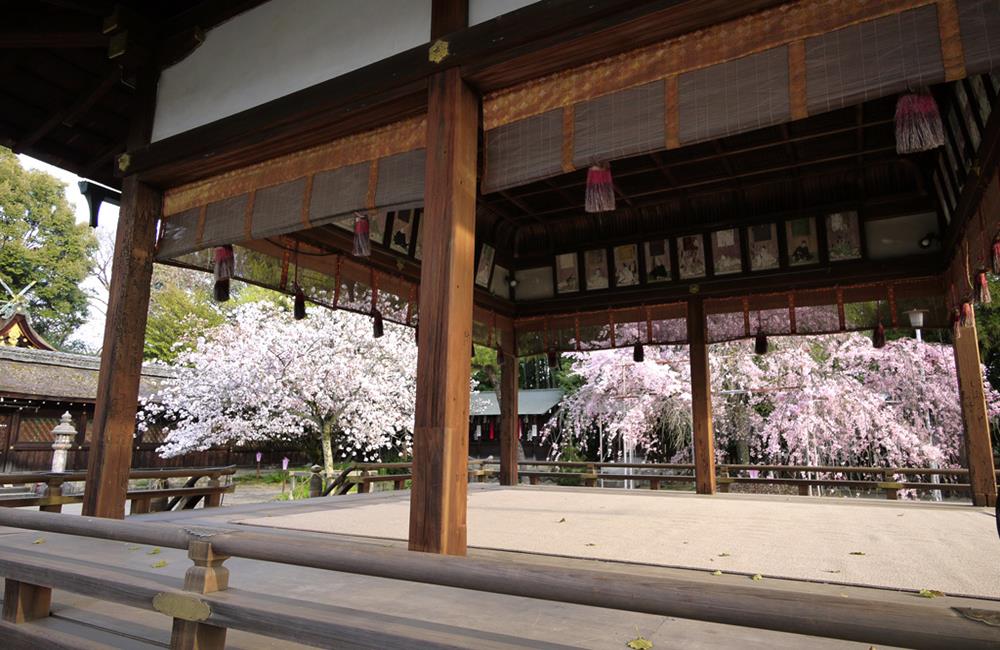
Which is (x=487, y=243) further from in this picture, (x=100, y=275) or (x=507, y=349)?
(x=100, y=275)

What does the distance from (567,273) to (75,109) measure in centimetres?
612

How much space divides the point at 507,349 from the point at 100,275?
25.7 m

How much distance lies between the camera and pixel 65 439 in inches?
562

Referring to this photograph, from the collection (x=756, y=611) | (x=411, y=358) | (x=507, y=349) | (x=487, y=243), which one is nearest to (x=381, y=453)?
(x=411, y=358)

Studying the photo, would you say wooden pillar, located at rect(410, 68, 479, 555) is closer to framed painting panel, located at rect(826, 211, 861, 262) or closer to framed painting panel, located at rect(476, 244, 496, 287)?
framed painting panel, located at rect(476, 244, 496, 287)

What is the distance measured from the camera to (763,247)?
742 cm

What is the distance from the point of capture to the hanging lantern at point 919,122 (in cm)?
251

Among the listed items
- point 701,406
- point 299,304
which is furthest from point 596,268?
point 299,304

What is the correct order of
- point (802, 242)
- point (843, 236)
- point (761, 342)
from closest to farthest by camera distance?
point (843, 236) → point (802, 242) → point (761, 342)

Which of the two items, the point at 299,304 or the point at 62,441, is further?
the point at 62,441

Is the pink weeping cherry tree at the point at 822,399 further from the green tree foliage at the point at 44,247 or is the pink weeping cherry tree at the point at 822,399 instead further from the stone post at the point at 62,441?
the green tree foliage at the point at 44,247

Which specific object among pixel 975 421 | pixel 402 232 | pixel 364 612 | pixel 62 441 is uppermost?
pixel 402 232

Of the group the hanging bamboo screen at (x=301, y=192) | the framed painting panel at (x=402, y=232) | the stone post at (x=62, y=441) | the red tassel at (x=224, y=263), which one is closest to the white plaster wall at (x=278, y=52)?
the hanging bamboo screen at (x=301, y=192)

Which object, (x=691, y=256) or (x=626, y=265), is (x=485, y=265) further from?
(x=691, y=256)
